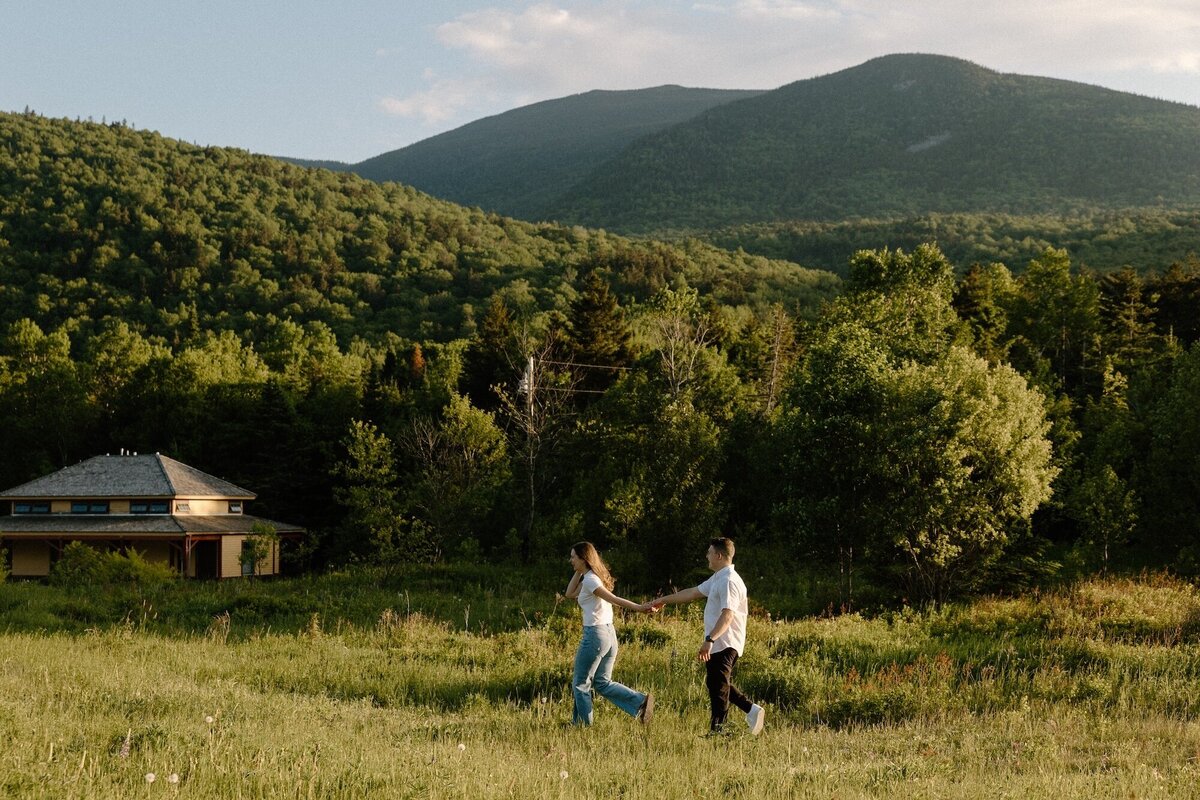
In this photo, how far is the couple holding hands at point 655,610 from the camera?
9.38 meters

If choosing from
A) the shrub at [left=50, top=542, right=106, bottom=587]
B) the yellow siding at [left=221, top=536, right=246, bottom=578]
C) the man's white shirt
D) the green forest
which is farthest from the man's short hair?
the yellow siding at [left=221, top=536, right=246, bottom=578]

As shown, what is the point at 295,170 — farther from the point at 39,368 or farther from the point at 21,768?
the point at 21,768

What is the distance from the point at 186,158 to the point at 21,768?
482 ft

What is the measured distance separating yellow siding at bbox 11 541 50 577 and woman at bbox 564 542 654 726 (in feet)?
152

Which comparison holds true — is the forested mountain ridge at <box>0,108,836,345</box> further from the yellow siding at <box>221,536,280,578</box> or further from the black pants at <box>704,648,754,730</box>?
the black pants at <box>704,648,754,730</box>

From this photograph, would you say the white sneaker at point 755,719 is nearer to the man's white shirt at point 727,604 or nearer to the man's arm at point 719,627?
the man's white shirt at point 727,604

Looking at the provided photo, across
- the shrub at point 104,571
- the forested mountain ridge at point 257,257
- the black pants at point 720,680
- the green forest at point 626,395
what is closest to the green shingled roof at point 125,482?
the green forest at point 626,395

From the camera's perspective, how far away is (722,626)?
9266mm

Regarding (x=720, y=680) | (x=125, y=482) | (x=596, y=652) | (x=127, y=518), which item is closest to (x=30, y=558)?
(x=127, y=518)

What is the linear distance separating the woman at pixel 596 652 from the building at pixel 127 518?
39.3m

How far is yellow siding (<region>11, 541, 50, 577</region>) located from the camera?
47688 millimetres

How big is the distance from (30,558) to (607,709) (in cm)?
4657

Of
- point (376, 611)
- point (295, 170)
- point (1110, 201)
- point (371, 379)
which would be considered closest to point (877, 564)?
point (376, 611)

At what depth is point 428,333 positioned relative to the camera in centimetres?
8531
